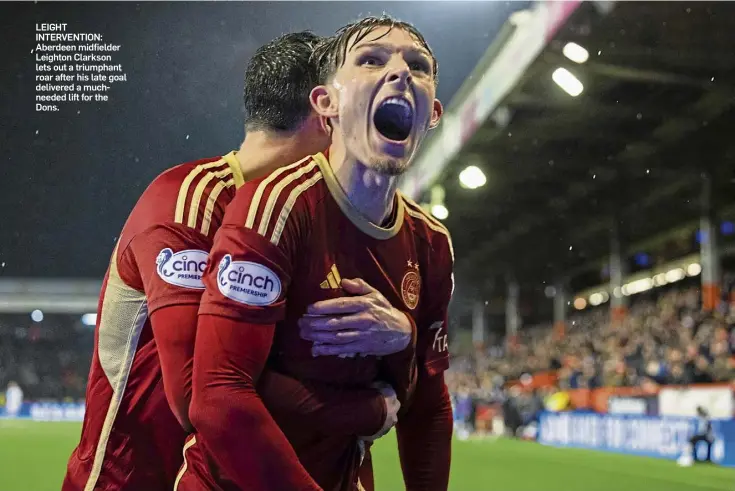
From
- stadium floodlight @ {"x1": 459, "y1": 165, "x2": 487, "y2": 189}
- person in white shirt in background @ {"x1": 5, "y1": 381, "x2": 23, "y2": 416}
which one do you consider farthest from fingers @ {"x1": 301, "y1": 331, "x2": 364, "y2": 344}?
person in white shirt in background @ {"x1": 5, "y1": 381, "x2": 23, "y2": 416}

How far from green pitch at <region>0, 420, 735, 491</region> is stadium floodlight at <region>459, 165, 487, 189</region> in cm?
222

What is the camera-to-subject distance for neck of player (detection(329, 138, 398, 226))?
1501mm

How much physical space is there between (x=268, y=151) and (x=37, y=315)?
374 cm

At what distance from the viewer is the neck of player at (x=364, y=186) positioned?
1.50 meters

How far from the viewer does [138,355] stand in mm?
1657

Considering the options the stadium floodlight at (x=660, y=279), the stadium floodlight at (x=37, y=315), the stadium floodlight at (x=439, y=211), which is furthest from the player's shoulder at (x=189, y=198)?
the stadium floodlight at (x=660, y=279)

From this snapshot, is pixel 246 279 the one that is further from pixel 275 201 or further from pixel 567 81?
pixel 567 81

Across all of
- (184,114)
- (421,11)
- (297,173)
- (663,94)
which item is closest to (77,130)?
(184,114)

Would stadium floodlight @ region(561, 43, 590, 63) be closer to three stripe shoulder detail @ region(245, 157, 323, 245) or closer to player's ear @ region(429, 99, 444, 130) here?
player's ear @ region(429, 99, 444, 130)

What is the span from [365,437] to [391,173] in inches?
18.7

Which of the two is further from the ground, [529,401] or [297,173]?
[297,173]

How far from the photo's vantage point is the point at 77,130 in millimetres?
4281

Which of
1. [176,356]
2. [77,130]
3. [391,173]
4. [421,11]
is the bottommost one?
[176,356]

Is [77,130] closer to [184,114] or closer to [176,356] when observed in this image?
[184,114]
